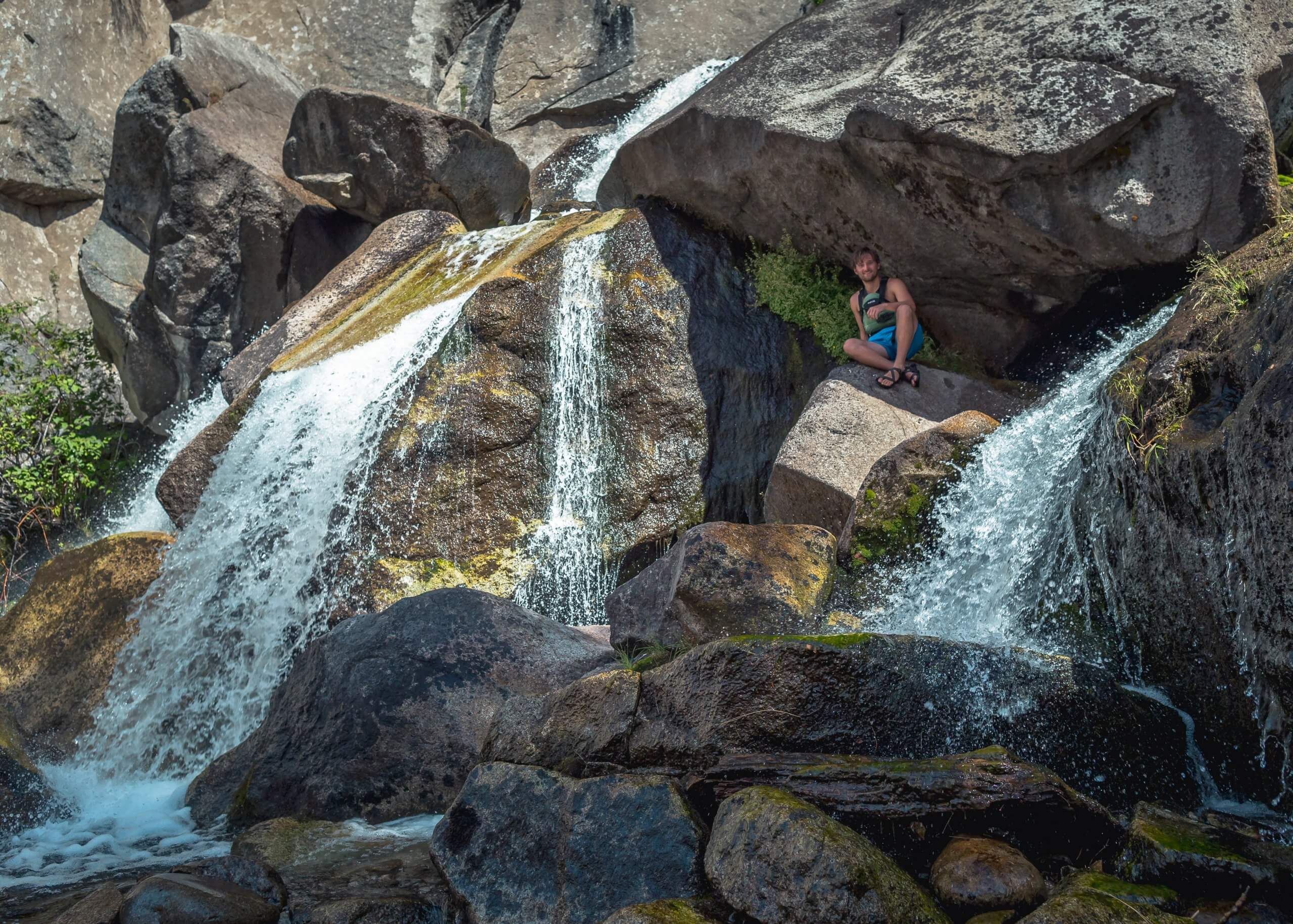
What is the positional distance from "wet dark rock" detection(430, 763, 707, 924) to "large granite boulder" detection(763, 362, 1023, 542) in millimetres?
3265

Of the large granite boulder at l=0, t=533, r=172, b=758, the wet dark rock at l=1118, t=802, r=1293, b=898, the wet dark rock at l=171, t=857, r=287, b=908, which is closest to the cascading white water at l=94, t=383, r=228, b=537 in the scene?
the large granite boulder at l=0, t=533, r=172, b=758

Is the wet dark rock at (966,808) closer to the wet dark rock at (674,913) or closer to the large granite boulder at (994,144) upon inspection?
the wet dark rock at (674,913)

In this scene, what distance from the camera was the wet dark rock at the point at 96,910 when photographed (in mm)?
3873

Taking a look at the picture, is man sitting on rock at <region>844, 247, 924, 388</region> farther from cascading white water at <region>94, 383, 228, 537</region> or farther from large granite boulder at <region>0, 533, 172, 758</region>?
cascading white water at <region>94, 383, 228, 537</region>

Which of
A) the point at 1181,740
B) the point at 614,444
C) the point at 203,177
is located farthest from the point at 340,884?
the point at 203,177

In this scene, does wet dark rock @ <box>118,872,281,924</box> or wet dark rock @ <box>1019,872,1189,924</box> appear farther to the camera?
wet dark rock @ <box>118,872,281,924</box>

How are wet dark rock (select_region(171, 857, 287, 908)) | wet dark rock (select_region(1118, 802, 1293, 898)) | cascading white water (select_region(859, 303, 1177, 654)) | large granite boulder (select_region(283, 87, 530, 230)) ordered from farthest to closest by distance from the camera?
1. large granite boulder (select_region(283, 87, 530, 230))
2. cascading white water (select_region(859, 303, 1177, 654))
3. wet dark rock (select_region(171, 857, 287, 908))
4. wet dark rock (select_region(1118, 802, 1293, 898))

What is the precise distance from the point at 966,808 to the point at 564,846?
4.46 ft

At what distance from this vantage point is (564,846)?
12.4 feet

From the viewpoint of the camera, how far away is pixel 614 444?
Answer: 27.8 feet

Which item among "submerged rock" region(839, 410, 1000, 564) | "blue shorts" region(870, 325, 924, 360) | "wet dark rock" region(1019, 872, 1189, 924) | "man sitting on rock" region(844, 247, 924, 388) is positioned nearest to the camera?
"wet dark rock" region(1019, 872, 1189, 924)

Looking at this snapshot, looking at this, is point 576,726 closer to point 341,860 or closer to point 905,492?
point 341,860

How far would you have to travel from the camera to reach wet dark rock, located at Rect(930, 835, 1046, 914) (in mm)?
3143

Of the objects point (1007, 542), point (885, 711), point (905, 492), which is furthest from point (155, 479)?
point (885, 711)
